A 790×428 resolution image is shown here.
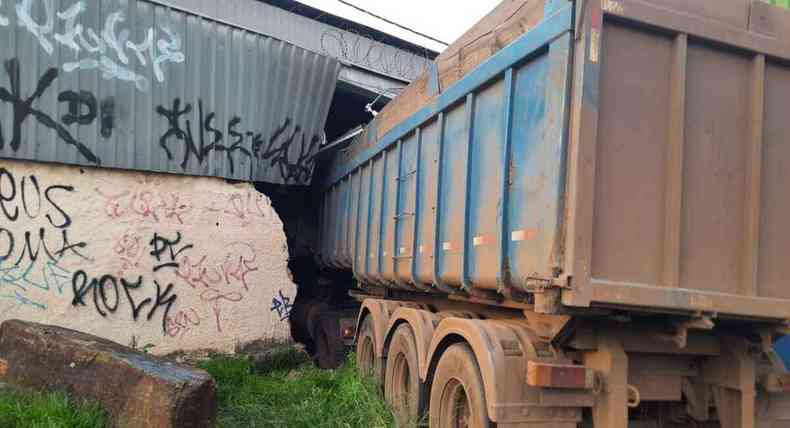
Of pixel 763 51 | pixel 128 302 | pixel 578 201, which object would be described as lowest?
pixel 128 302

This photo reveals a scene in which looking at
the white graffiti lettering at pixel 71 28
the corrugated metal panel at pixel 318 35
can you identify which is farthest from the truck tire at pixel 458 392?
the corrugated metal panel at pixel 318 35

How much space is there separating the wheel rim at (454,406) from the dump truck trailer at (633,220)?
2cm

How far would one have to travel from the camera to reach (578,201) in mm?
3092

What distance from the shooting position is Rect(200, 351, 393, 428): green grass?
17.7 feet

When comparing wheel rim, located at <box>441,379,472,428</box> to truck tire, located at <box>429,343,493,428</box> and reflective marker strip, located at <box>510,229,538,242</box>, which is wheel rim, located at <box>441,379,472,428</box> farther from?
reflective marker strip, located at <box>510,229,538,242</box>

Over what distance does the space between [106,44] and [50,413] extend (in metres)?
4.43

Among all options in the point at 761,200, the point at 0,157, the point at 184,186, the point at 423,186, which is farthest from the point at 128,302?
the point at 761,200

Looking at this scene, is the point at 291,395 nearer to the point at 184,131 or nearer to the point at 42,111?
the point at 184,131

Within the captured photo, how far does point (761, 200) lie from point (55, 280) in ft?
22.4

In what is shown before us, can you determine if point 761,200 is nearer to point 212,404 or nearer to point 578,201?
point 578,201

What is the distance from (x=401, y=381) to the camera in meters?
5.75

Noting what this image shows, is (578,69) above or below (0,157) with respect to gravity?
above

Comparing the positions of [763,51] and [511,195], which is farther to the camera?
[511,195]

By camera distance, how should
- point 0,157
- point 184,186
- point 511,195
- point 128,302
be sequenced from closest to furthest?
point 511,195 < point 0,157 < point 128,302 < point 184,186
